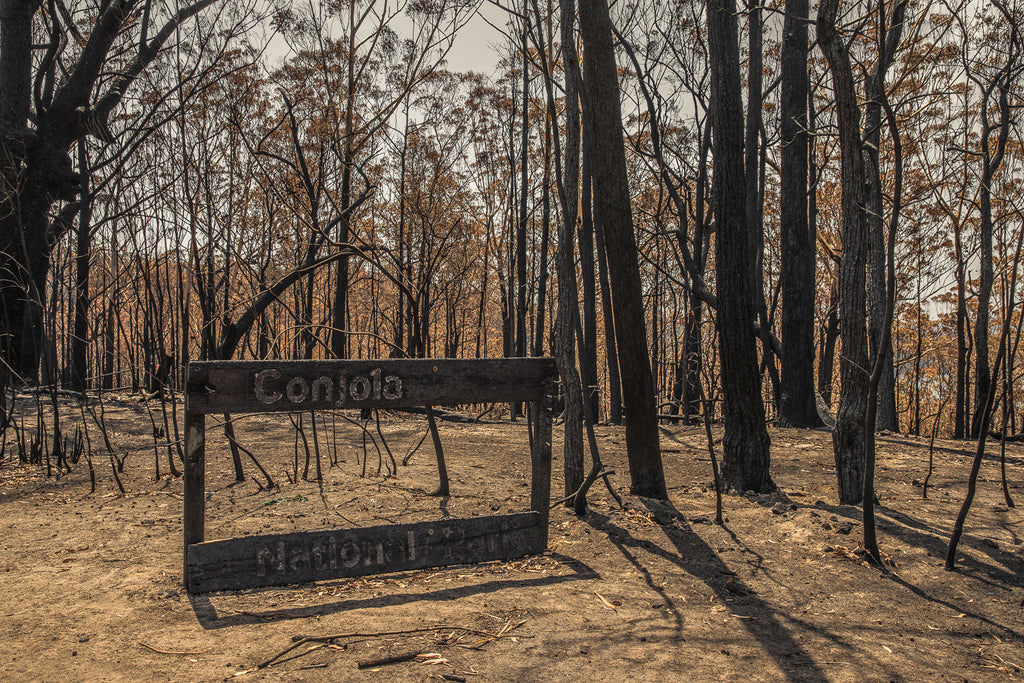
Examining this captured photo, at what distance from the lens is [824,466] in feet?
22.6

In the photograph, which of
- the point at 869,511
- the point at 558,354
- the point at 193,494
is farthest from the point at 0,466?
the point at 869,511

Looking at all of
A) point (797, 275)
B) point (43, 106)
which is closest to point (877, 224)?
point (797, 275)

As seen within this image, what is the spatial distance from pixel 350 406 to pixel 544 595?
4.55ft

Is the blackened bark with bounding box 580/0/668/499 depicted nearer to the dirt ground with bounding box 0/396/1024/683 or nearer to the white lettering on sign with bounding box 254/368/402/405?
the dirt ground with bounding box 0/396/1024/683

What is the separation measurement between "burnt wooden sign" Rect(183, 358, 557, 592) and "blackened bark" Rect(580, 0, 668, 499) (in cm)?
127

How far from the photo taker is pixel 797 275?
9.96m

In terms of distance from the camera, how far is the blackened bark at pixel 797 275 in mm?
9812

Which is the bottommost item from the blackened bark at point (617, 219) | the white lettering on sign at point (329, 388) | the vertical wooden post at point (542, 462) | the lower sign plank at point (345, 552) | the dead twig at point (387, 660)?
the dead twig at point (387, 660)

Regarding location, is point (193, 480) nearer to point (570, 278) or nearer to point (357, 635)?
point (357, 635)

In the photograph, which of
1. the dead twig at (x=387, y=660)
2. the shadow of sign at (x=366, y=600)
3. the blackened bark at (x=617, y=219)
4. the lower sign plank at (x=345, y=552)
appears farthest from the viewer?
the blackened bark at (x=617, y=219)

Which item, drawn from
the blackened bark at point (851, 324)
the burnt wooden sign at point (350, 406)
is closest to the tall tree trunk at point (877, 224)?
the blackened bark at point (851, 324)

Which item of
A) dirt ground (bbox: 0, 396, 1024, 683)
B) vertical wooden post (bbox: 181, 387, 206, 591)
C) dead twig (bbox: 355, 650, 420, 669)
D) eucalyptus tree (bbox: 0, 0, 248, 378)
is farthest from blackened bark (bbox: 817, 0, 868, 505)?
eucalyptus tree (bbox: 0, 0, 248, 378)

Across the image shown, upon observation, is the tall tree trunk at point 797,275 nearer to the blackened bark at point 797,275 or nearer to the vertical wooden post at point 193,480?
the blackened bark at point 797,275

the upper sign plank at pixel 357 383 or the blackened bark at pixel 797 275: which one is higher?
the blackened bark at pixel 797 275
